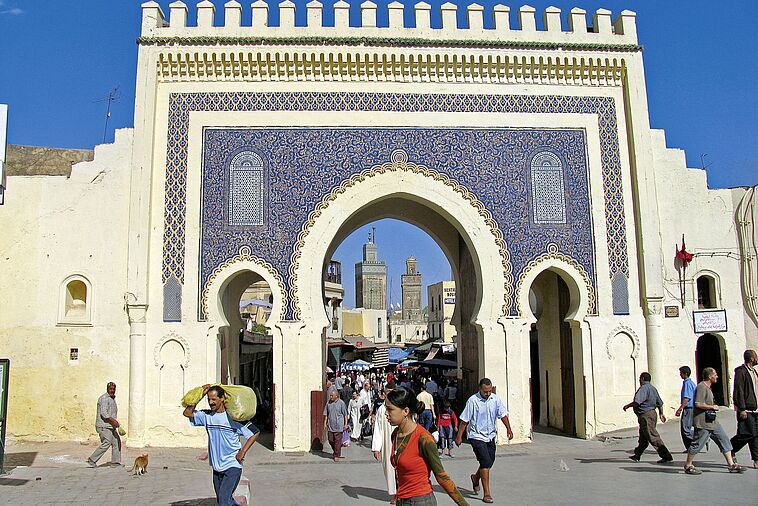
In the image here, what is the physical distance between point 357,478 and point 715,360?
755 centimetres

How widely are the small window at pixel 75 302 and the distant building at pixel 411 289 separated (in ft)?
207

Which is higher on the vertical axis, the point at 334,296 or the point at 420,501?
the point at 334,296

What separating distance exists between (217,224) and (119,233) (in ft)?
5.21

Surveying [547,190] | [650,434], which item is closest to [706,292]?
[547,190]

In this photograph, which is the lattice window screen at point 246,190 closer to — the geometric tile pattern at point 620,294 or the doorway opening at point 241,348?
the doorway opening at point 241,348

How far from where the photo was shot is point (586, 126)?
1262 cm

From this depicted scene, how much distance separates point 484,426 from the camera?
7.02 meters

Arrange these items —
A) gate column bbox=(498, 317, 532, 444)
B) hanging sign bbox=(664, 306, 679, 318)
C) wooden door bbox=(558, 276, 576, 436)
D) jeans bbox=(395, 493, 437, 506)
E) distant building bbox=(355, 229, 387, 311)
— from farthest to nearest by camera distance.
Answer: distant building bbox=(355, 229, 387, 311) → wooden door bbox=(558, 276, 576, 436) → hanging sign bbox=(664, 306, 679, 318) → gate column bbox=(498, 317, 532, 444) → jeans bbox=(395, 493, 437, 506)

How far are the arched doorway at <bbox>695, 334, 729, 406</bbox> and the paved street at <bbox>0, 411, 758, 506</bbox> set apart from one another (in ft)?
4.68

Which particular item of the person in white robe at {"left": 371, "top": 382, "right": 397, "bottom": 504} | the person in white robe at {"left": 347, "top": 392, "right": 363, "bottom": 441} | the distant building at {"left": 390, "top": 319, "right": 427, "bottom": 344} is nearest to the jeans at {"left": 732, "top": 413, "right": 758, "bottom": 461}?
the person in white robe at {"left": 371, "top": 382, "right": 397, "bottom": 504}

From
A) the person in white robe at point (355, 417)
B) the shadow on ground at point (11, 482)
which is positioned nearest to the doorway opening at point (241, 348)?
the person in white robe at point (355, 417)

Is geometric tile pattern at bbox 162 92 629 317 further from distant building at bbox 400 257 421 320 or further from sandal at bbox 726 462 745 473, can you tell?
distant building at bbox 400 257 421 320

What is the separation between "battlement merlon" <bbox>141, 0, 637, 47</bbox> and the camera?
12188 millimetres

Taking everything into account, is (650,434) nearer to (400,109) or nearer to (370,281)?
(400,109)
